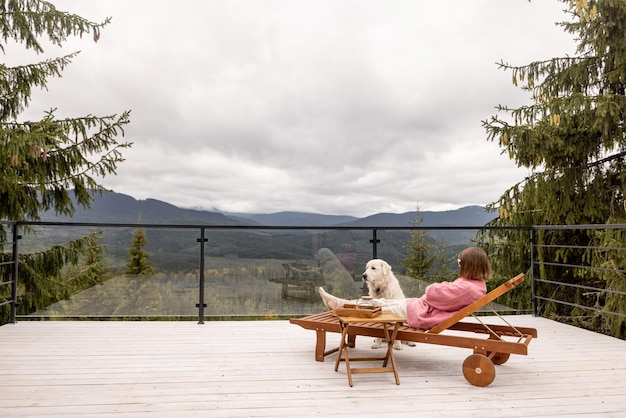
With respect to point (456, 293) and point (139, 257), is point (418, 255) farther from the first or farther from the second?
point (139, 257)

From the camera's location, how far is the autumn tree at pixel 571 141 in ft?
22.3

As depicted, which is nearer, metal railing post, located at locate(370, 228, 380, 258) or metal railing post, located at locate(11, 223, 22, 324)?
metal railing post, located at locate(11, 223, 22, 324)

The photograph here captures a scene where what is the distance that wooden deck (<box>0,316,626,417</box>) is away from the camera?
2635 mm

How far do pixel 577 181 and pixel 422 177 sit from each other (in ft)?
60.4

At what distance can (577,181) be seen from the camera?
7.53 metres

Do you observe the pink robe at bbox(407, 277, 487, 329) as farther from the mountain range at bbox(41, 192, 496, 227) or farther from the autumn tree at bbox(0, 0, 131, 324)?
the autumn tree at bbox(0, 0, 131, 324)

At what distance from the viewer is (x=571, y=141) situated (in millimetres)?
7223

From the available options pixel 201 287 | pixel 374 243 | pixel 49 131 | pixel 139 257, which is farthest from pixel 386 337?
pixel 49 131

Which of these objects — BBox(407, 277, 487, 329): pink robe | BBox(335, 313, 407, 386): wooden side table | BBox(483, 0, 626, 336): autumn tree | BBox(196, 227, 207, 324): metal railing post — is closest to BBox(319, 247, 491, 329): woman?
BBox(407, 277, 487, 329): pink robe

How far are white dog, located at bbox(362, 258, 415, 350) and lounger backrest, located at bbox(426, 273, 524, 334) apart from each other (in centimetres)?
67

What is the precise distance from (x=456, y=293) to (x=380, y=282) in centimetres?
78

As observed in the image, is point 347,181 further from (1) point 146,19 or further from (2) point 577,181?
(2) point 577,181

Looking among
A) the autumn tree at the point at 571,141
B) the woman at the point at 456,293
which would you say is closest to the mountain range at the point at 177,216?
the autumn tree at the point at 571,141

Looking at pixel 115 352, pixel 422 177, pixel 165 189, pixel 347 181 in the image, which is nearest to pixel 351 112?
pixel 422 177
